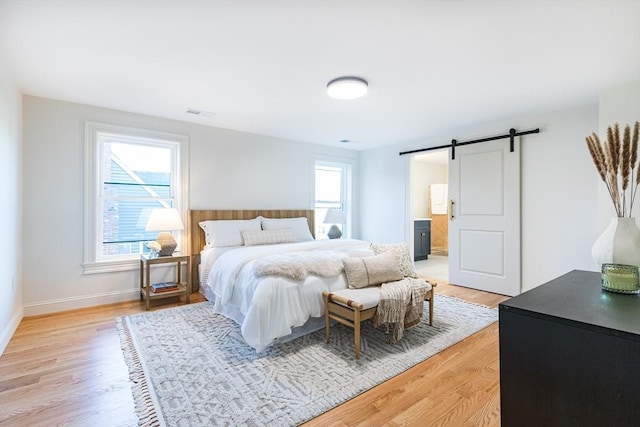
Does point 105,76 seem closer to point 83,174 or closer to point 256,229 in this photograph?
point 83,174

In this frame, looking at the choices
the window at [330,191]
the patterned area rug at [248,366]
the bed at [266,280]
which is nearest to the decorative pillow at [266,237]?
the bed at [266,280]

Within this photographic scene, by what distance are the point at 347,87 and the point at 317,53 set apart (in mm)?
555

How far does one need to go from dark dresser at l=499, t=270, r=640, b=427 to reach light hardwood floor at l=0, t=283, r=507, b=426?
0.78m

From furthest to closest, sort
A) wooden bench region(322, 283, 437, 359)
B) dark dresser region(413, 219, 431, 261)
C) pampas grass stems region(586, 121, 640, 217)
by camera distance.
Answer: dark dresser region(413, 219, 431, 261) < wooden bench region(322, 283, 437, 359) < pampas grass stems region(586, 121, 640, 217)

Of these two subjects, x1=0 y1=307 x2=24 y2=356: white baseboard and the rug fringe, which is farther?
x1=0 y1=307 x2=24 y2=356: white baseboard

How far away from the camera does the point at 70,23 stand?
1950mm

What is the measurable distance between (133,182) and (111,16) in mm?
2409

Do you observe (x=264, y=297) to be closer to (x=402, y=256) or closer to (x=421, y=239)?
(x=402, y=256)

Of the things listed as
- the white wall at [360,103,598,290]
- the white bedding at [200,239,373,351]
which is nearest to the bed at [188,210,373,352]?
the white bedding at [200,239,373,351]

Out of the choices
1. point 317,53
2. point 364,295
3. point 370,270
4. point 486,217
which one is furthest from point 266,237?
point 486,217

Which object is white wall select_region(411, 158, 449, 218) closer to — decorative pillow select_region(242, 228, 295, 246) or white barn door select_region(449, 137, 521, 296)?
white barn door select_region(449, 137, 521, 296)

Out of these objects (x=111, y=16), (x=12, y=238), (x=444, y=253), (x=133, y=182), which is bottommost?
(x=444, y=253)

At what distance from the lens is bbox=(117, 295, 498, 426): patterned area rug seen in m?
1.71

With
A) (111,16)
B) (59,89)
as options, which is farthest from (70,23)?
(59,89)
